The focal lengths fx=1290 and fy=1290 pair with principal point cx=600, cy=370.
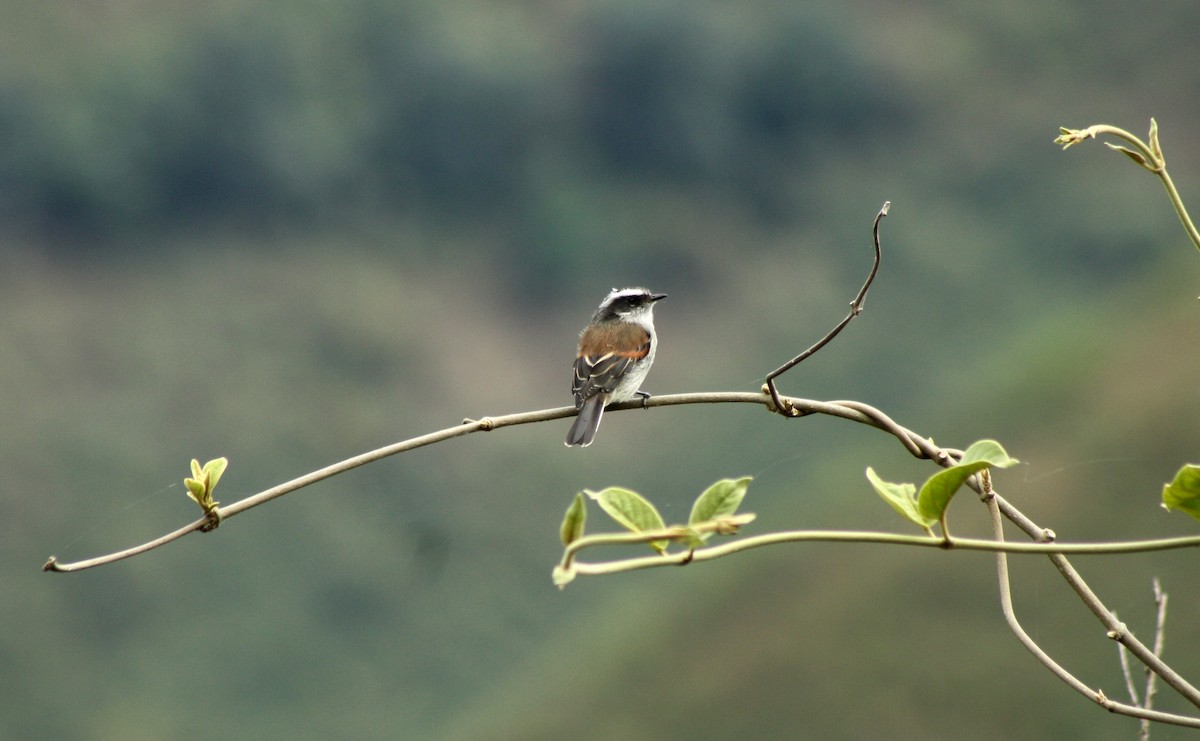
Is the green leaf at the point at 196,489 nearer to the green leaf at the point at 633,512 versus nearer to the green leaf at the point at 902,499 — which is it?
the green leaf at the point at 633,512

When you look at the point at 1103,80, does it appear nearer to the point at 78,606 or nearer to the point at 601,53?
the point at 601,53

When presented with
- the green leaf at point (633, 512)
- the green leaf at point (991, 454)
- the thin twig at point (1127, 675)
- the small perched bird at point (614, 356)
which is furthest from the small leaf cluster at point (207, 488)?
the small perched bird at point (614, 356)

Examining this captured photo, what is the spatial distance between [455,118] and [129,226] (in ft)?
37.2

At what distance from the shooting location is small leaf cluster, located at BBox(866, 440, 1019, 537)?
220 cm

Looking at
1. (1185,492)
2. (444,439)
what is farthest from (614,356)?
(1185,492)

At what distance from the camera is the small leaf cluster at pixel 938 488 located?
220 cm

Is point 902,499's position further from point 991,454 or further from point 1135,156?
point 1135,156

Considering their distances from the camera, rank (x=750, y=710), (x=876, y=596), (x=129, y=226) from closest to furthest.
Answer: (x=750, y=710), (x=876, y=596), (x=129, y=226)

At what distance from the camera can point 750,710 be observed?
42.1 ft

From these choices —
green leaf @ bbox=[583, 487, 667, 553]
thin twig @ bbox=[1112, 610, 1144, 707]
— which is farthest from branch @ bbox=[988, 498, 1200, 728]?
green leaf @ bbox=[583, 487, 667, 553]

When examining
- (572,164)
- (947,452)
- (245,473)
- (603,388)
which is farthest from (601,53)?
(947,452)

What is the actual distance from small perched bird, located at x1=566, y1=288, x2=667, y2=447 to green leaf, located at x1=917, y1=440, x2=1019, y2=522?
14.4 ft

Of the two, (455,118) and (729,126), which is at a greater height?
(455,118)

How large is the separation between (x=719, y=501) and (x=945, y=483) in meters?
0.40
